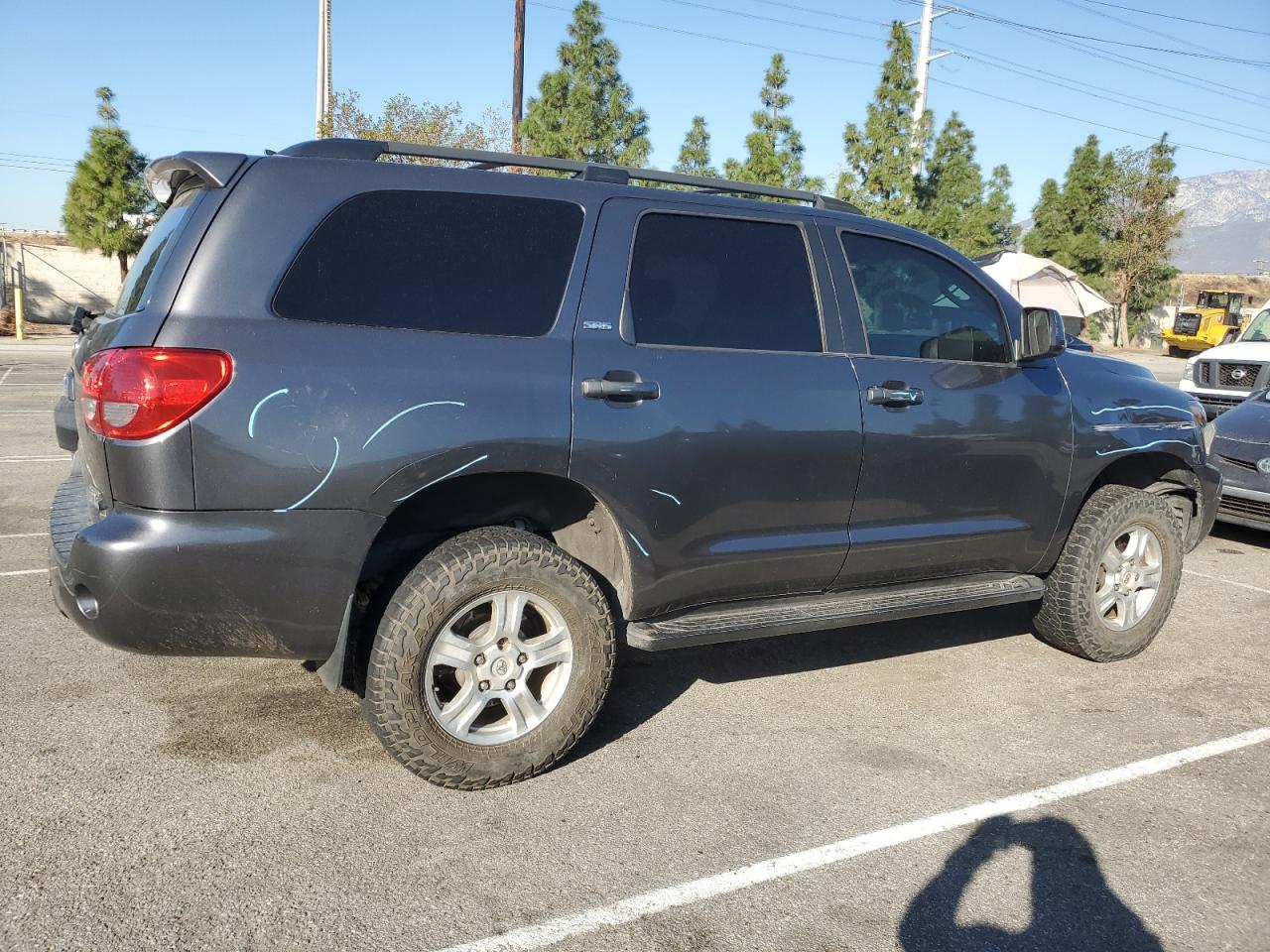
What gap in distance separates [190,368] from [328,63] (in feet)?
76.6

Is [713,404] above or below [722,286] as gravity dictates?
below

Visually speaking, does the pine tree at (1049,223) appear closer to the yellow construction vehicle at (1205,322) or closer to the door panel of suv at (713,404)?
the yellow construction vehicle at (1205,322)

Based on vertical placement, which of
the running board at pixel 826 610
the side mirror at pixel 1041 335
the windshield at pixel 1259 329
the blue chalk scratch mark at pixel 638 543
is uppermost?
the windshield at pixel 1259 329

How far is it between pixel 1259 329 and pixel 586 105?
13.7 meters

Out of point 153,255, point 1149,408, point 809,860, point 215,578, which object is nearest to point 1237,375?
point 1149,408

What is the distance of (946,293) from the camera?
14.8 feet

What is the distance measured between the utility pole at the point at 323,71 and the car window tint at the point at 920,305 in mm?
21132

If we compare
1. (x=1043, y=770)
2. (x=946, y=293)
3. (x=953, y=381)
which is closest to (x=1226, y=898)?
(x=1043, y=770)

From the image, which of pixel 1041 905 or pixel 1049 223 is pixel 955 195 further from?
pixel 1041 905

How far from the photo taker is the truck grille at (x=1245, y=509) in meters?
7.51

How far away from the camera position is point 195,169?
126 inches

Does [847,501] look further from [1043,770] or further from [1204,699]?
[1204,699]

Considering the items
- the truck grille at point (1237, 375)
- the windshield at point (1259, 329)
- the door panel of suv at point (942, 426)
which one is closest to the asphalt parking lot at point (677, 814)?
the door panel of suv at point (942, 426)

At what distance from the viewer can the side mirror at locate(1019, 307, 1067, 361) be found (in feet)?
14.6
